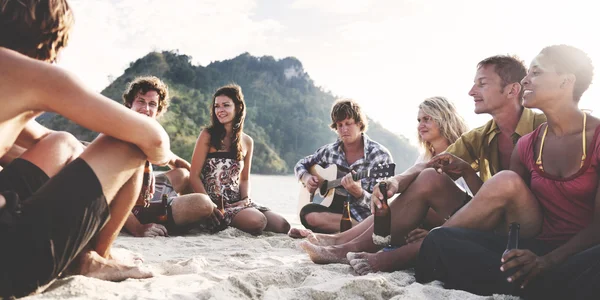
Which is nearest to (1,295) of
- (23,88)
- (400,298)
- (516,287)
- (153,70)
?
(23,88)

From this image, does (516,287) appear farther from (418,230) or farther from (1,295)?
(1,295)

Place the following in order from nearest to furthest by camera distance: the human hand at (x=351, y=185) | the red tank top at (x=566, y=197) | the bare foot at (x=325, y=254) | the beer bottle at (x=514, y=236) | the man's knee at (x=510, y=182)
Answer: the beer bottle at (x=514, y=236), the red tank top at (x=566, y=197), the man's knee at (x=510, y=182), the bare foot at (x=325, y=254), the human hand at (x=351, y=185)

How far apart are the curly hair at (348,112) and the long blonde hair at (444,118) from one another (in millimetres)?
917

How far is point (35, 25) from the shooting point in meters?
1.89

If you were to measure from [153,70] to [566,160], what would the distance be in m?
65.1

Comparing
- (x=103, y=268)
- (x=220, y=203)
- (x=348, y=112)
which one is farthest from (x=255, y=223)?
(x=103, y=268)

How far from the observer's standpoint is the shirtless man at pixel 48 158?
68.1 inches

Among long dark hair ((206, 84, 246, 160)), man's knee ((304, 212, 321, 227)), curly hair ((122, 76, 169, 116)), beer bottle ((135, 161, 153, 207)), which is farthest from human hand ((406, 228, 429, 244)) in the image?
curly hair ((122, 76, 169, 116))

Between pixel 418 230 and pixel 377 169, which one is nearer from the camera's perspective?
pixel 418 230

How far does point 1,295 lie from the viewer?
5.90 ft

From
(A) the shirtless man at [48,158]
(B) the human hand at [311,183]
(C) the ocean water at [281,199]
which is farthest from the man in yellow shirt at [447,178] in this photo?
(C) the ocean water at [281,199]

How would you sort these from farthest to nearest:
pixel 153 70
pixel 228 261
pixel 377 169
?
1. pixel 153 70
2. pixel 377 169
3. pixel 228 261

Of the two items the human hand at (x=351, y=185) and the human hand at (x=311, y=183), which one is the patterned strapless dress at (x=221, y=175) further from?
the human hand at (x=351, y=185)

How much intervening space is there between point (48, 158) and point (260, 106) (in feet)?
249
